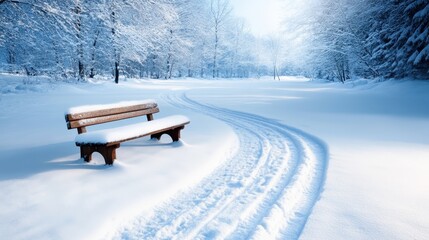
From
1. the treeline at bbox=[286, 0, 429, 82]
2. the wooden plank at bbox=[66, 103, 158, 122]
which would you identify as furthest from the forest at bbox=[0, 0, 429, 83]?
the wooden plank at bbox=[66, 103, 158, 122]

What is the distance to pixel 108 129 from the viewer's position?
404 cm

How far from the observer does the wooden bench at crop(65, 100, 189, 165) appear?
3869mm

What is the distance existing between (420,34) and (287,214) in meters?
11.3

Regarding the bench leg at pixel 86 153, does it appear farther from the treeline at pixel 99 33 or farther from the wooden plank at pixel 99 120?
the treeline at pixel 99 33

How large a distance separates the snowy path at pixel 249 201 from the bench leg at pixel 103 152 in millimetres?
1395

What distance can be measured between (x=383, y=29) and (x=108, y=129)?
13984 mm

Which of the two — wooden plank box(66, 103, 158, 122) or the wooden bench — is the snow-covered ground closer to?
the wooden bench

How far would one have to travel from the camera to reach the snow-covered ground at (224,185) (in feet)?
8.71

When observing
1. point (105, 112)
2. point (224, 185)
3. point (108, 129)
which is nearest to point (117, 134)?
point (108, 129)

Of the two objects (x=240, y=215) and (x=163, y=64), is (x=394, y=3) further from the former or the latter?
(x=163, y=64)

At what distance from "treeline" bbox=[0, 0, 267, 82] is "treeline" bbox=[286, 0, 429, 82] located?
976 centimetres

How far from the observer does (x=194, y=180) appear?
152 inches

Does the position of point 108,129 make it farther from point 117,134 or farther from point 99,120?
point 99,120

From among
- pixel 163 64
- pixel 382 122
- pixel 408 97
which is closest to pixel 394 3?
pixel 408 97
